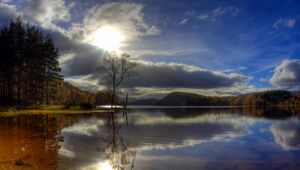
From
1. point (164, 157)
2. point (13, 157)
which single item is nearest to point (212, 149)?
point (164, 157)

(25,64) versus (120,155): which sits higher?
(25,64)

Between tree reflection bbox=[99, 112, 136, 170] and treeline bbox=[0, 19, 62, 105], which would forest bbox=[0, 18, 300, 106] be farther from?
tree reflection bbox=[99, 112, 136, 170]

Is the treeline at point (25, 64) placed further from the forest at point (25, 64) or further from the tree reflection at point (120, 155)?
the tree reflection at point (120, 155)

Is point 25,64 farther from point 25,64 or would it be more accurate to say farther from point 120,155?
point 120,155

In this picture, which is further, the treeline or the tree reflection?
the treeline

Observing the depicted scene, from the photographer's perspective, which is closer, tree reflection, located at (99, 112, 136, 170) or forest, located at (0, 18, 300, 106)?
tree reflection, located at (99, 112, 136, 170)

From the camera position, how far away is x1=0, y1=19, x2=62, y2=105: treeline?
6588cm

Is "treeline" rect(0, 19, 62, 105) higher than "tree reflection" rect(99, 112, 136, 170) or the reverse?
higher

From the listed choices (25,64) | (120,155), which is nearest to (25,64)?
(25,64)

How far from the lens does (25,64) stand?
78250mm

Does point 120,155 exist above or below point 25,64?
below

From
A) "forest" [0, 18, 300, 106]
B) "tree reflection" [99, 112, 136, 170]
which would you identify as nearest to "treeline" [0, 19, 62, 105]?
"forest" [0, 18, 300, 106]

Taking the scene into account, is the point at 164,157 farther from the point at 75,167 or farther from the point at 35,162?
the point at 35,162

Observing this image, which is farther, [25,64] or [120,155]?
[25,64]
